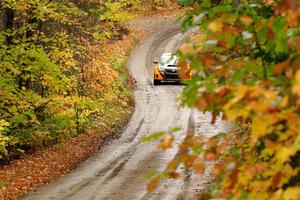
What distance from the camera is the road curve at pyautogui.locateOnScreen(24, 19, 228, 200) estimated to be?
12820 mm

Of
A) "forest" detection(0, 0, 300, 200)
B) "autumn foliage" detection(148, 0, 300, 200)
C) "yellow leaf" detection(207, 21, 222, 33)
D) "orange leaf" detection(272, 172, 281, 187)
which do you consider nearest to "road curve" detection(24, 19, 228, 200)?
"forest" detection(0, 0, 300, 200)

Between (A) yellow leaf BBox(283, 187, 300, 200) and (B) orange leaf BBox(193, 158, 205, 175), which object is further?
(B) orange leaf BBox(193, 158, 205, 175)

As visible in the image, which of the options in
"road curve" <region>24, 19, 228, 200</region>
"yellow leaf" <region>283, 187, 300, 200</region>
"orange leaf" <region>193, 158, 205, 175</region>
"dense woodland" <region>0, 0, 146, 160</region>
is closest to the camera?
"yellow leaf" <region>283, 187, 300, 200</region>

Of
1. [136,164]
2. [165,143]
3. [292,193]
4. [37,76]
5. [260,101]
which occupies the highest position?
[37,76]

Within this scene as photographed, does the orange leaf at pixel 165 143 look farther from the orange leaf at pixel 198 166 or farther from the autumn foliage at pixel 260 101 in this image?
the orange leaf at pixel 198 166

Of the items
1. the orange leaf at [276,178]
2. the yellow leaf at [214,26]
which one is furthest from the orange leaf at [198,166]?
the yellow leaf at [214,26]

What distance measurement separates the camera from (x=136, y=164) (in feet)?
52.4

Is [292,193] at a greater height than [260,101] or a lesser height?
lesser

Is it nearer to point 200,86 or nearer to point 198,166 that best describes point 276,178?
point 198,166

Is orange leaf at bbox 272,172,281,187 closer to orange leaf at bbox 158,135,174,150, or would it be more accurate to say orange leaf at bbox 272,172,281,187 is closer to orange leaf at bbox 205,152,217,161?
orange leaf at bbox 205,152,217,161

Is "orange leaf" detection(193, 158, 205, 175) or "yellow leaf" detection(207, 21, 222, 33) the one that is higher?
"yellow leaf" detection(207, 21, 222, 33)

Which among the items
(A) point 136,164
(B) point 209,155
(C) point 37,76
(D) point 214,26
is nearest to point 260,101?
(D) point 214,26

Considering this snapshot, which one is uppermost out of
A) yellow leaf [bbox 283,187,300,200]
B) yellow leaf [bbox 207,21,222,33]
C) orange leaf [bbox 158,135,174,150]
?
yellow leaf [bbox 207,21,222,33]

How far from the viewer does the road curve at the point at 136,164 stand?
42.1 ft
